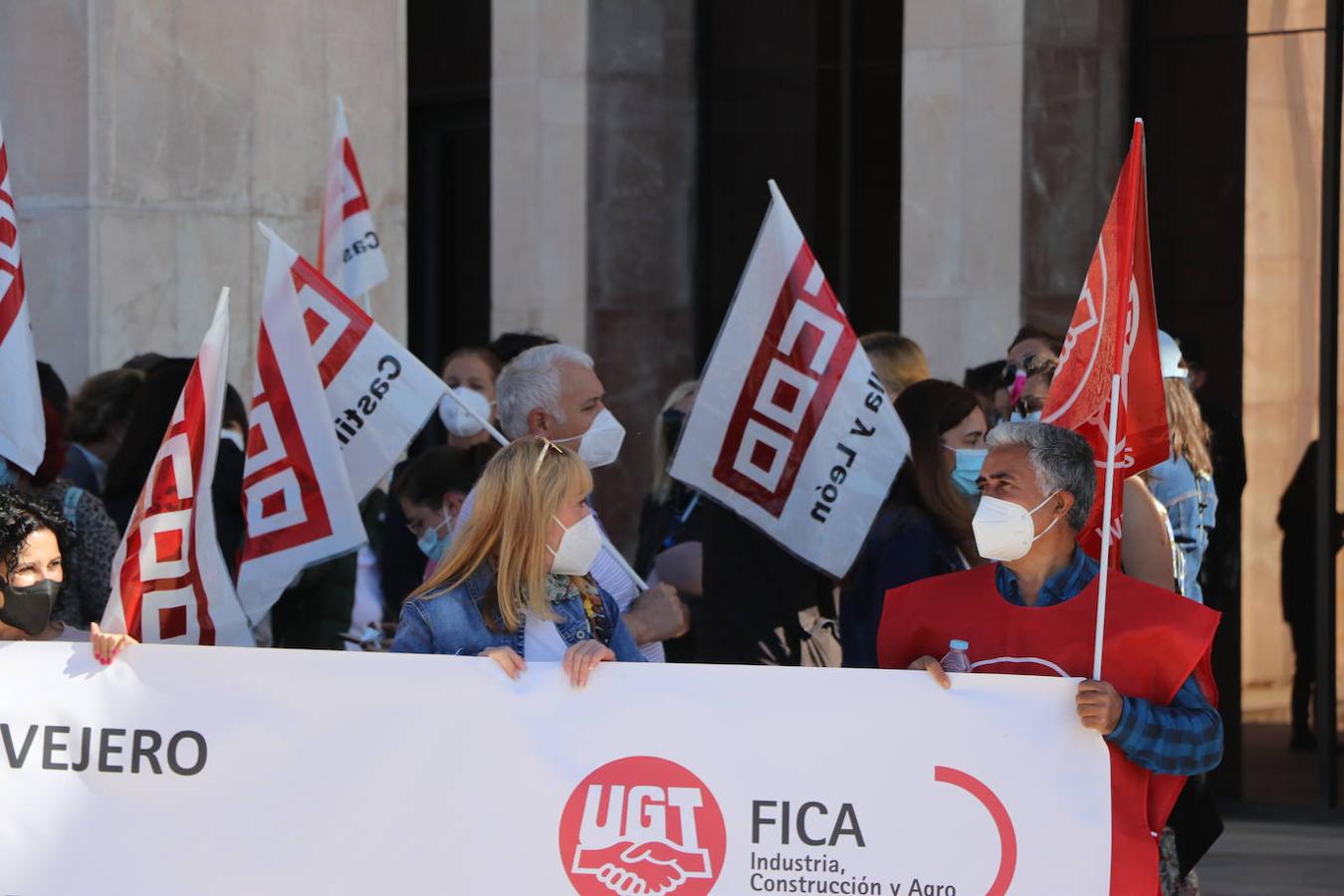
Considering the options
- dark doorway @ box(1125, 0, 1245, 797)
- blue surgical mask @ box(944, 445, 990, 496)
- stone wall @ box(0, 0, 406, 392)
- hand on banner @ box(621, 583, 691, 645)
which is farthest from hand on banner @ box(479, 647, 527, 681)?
stone wall @ box(0, 0, 406, 392)

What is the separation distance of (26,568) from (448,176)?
7619mm

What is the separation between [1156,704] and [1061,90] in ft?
17.0

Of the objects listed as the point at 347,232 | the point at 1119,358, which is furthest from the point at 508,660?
the point at 347,232

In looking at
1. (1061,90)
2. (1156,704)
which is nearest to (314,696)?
(1156,704)

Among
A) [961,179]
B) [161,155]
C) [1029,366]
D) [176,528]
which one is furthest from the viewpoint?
[961,179]

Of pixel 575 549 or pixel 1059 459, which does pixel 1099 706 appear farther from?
pixel 575 549

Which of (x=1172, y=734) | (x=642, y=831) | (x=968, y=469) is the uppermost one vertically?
(x=968, y=469)

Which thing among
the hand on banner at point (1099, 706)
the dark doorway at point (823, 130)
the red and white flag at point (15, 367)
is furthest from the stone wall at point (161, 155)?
the hand on banner at point (1099, 706)

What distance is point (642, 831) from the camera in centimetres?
471

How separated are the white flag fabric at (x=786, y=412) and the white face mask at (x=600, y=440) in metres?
0.25

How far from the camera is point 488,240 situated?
12664 millimetres

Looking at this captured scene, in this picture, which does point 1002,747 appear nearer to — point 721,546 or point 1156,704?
point 1156,704

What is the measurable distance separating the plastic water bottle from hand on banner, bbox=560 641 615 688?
74 centimetres

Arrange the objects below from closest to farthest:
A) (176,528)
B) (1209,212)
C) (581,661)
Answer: (581,661) < (176,528) < (1209,212)
